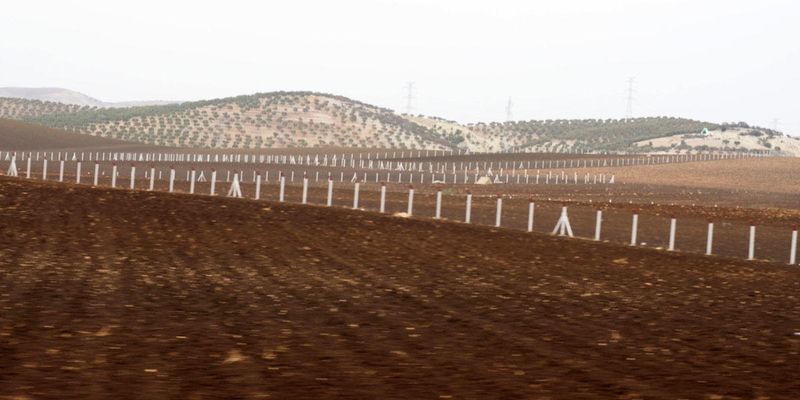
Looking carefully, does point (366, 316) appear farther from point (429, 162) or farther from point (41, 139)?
point (41, 139)

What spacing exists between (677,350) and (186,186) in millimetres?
45487

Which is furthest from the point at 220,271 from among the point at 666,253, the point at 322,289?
the point at 666,253

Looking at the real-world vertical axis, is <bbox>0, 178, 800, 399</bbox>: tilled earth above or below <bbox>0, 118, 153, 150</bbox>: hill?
below

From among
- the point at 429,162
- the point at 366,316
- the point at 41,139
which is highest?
the point at 429,162

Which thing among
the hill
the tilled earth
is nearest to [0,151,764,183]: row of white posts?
the hill

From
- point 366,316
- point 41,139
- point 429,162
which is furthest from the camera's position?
point 41,139

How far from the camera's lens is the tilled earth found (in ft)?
33.6

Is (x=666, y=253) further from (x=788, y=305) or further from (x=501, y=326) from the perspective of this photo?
(x=501, y=326)

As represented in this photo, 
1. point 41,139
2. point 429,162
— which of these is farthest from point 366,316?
point 41,139

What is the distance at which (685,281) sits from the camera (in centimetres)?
2158

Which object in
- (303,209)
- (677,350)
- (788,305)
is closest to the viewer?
(677,350)

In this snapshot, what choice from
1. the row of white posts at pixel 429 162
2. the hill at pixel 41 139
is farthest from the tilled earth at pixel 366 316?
the hill at pixel 41 139

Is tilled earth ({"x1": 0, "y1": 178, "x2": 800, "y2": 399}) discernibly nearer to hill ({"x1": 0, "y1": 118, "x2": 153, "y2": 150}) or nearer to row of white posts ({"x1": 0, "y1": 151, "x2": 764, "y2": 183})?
row of white posts ({"x1": 0, "y1": 151, "x2": 764, "y2": 183})

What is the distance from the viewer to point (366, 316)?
1445 cm
